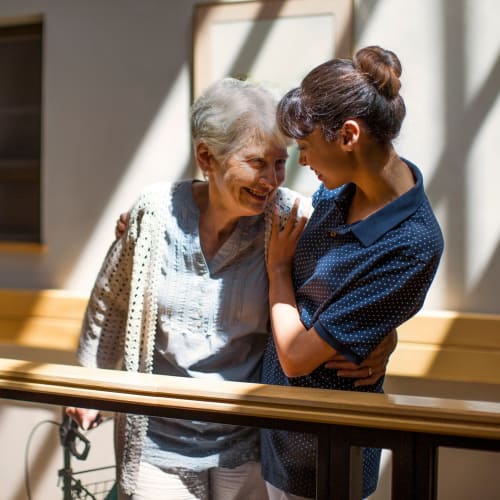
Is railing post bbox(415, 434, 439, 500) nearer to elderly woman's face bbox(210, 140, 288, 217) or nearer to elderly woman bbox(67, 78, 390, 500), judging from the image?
elderly woman bbox(67, 78, 390, 500)

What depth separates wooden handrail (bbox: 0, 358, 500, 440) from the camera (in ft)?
4.60

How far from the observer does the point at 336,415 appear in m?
1.47

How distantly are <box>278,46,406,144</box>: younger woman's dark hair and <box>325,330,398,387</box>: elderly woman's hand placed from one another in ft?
1.55

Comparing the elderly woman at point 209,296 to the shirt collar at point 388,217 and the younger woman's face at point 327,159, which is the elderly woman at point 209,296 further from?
the shirt collar at point 388,217

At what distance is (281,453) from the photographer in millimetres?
1777

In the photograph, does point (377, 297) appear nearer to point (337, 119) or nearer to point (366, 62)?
point (337, 119)

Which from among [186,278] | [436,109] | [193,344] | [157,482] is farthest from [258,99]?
[436,109]

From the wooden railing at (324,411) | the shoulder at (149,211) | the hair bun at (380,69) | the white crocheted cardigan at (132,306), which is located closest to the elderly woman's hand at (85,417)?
the white crocheted cardigan at (132,306)

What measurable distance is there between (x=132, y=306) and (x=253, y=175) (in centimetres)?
47

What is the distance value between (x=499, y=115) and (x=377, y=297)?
2.29 m

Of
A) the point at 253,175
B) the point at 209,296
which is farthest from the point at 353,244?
the point at 209,296

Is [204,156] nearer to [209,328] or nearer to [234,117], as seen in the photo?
[234,117]

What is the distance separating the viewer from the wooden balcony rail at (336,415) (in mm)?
1405

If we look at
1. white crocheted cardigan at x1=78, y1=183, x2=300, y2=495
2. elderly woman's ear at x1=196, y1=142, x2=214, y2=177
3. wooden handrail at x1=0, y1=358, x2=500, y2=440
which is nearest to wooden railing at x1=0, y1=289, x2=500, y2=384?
white crocheted cardigan at x1=78, y1=183, x2=300, y2=495
